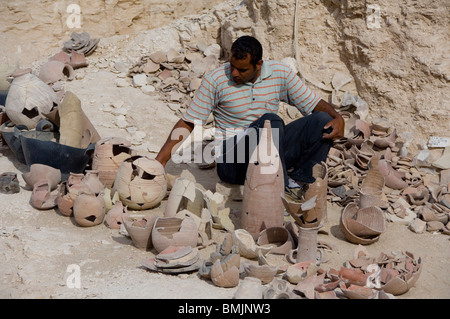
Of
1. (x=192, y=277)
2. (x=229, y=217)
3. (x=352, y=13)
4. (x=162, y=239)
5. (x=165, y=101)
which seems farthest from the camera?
(x=165, y=101)

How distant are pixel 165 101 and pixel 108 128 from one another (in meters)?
0.93

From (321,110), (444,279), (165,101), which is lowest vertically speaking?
(165,101)

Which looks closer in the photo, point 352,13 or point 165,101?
point 352,13

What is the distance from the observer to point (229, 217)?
4.16 m

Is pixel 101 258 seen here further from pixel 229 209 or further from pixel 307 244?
pixel 307 244

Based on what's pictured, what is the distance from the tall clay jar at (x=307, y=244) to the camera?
331 centimetres

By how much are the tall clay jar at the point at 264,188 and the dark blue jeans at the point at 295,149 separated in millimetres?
478

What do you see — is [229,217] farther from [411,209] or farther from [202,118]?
[411,209]

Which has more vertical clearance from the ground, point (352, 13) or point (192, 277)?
point (352, 13)

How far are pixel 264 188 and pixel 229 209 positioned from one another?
0.53 metres

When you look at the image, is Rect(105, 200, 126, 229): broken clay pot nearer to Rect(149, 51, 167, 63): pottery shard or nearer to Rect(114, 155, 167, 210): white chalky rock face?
Rect(114, 155, 167, 210): white chalky rock face

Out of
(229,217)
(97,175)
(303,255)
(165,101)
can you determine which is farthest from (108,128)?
(303,255)

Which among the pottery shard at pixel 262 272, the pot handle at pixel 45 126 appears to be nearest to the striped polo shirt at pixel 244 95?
the pot handle at pixel 45 126

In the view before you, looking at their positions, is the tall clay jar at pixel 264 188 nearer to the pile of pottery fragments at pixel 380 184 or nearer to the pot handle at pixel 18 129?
the pile of pottery fragments at pixel 380 184
